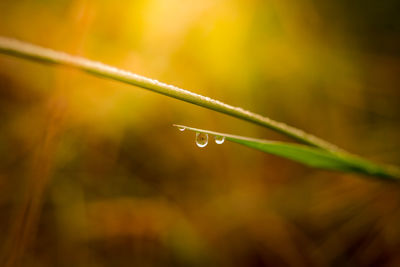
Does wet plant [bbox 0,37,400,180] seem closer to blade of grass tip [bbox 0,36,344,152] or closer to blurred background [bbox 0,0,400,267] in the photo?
blade of grass tip [bbox 0,36,344,152]

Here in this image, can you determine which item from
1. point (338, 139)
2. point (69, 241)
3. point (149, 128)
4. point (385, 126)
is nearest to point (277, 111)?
point (338, 139)

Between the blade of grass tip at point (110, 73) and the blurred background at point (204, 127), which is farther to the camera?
the blurred background at point (204, 127)

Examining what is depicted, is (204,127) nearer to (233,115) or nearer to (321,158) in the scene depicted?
(321,158)

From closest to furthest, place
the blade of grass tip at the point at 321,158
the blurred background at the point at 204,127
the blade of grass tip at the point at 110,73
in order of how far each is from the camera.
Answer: the blade of grass tip at the point at 110,73, the blade of grass tip at the point at 321,158, the blurred background at the point at 204,127

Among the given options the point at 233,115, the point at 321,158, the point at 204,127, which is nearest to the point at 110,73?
the point at 233,115

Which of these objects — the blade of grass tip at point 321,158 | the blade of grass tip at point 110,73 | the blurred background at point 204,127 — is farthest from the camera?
the blurred background at point 204,127

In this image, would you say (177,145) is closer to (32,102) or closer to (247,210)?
(247,210)

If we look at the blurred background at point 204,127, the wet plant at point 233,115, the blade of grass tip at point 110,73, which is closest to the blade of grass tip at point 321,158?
the wet plant at point 233,115

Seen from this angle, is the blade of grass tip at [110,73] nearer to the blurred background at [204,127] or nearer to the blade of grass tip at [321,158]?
the blade of grass tip at [321,158]
